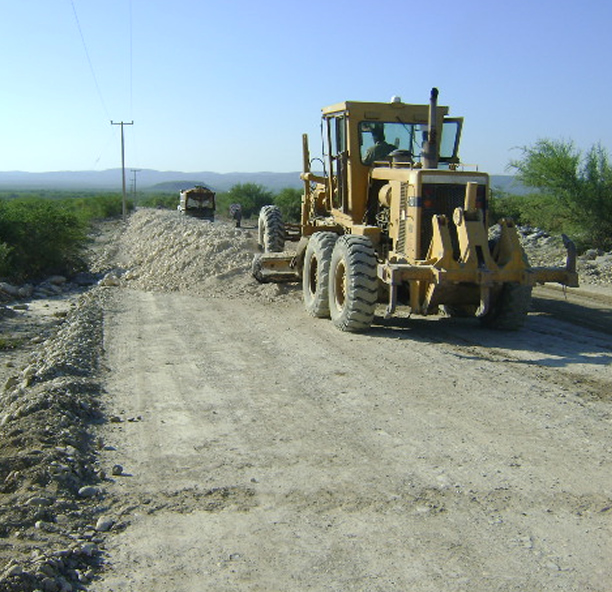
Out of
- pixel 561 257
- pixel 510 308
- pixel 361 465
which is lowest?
pixel 361 465

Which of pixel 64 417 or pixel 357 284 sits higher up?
pixel 357 284

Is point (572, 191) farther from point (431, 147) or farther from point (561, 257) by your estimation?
point (431, 147)

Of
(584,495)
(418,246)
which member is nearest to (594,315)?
(418,246)

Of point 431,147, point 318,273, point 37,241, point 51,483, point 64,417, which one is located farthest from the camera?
point 37,241

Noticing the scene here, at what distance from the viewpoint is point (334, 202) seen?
1314 centimetres

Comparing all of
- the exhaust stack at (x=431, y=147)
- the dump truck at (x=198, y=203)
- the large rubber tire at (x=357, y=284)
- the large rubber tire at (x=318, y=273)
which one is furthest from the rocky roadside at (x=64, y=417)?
the dump truck at (x=198, y=203)

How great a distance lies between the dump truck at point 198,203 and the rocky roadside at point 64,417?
2612 centimetres

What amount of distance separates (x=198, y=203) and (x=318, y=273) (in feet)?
109

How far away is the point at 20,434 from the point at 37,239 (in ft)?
57.8

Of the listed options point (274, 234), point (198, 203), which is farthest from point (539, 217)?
point (198, 203)

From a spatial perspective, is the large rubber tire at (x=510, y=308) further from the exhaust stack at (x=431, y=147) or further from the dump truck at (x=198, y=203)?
the dump truck at (x=198, y=203)

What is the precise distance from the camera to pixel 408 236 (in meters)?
10.5

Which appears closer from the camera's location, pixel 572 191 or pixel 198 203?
pixel 572 191

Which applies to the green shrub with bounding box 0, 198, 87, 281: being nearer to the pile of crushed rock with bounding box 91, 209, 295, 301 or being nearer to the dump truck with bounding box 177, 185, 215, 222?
the pile of crushed rock with bounding box 91, 209, 295, 301
